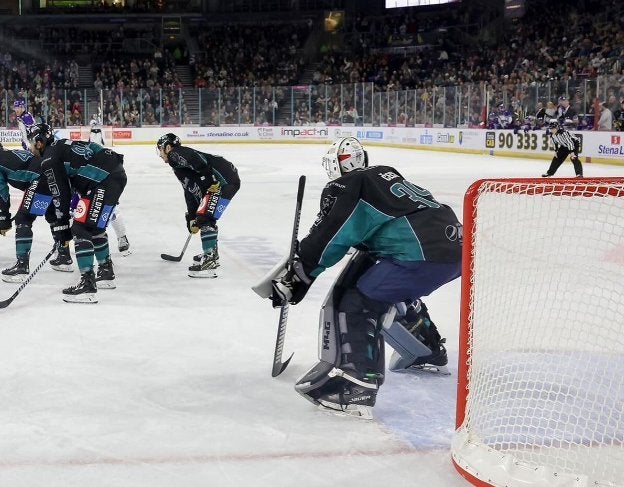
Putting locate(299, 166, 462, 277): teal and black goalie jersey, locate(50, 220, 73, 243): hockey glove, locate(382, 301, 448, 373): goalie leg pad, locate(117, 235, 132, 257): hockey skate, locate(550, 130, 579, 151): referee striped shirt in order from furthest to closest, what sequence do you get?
locate(550, 130, 579, 151): referee striped shirt < locate(117, 235, 132, 257): hockey skate < locate(50, 220, 73, 243): hockey glove < locate(382, 301, 448, 373): goalie leg pad < locate(299, 166, 462, 277): teal and black goalie jersey

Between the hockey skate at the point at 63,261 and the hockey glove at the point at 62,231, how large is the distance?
736 mm

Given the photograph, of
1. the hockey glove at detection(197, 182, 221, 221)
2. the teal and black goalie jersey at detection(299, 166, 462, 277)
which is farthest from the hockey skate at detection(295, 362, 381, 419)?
the hockey glove at detection(197, 182, 221, 221)

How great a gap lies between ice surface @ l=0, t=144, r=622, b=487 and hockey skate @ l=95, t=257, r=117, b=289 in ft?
0.29

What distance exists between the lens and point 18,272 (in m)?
5.88

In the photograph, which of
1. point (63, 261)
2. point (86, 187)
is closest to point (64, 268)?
point (63, 261)

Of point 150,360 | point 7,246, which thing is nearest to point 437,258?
point 150,360

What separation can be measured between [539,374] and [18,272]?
3.77m

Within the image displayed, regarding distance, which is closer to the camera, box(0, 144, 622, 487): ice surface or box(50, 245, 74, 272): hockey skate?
box(0, 144, 622, 487): ice surface

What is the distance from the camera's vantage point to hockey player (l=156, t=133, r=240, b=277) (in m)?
5.94

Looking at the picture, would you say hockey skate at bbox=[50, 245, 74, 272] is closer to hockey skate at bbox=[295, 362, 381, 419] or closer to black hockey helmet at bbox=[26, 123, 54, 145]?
black hockey helmet at bbox=[26, 123, 54, 145]

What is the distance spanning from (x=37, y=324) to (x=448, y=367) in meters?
2.21

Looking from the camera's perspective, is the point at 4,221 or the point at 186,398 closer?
the point at 186,398

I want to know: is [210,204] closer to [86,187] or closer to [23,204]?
[86,187]

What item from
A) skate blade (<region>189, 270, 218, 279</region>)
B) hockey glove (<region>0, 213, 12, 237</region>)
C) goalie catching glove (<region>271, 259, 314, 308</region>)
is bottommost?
skate blade (<region>189, 270, 218, 279</region>)
